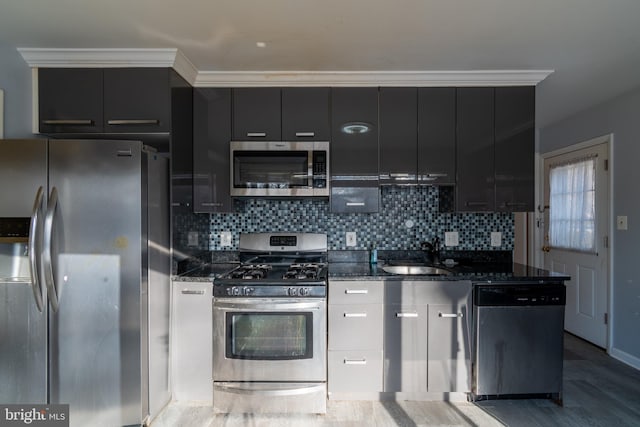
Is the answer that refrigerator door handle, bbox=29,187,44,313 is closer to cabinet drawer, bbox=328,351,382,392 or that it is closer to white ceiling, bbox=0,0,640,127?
white ceiling, bbox=0,0,640,127

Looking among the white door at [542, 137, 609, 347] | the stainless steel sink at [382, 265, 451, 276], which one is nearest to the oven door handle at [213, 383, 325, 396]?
the stainless steel sink at [382, 265, 451, 276]

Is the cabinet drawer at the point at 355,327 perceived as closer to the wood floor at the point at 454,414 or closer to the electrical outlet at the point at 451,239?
the wood floor at the point at 454,414

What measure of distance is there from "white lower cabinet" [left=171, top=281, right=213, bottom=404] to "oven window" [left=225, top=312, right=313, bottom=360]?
192 mm

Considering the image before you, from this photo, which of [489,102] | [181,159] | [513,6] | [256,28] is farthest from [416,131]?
[181,159]

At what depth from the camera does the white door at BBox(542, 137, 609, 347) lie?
3.13 meters

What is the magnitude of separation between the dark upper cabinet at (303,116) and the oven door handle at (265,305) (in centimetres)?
121

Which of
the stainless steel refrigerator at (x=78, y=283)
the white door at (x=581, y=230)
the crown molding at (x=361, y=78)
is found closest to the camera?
the stainless steel refrigerator at (x=78, y=283)

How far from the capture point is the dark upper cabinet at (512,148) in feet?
8.16

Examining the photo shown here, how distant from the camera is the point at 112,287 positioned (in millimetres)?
1868

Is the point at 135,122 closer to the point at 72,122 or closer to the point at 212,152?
the point at 72,122

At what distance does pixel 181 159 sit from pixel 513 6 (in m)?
2.20

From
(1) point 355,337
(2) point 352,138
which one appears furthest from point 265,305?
(2) point 352,138

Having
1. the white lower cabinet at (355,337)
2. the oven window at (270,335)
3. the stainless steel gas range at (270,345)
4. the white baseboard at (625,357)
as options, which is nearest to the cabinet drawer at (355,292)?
the white lower cabinet at (355,337)

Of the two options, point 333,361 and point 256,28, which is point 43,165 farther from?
point 333,361
